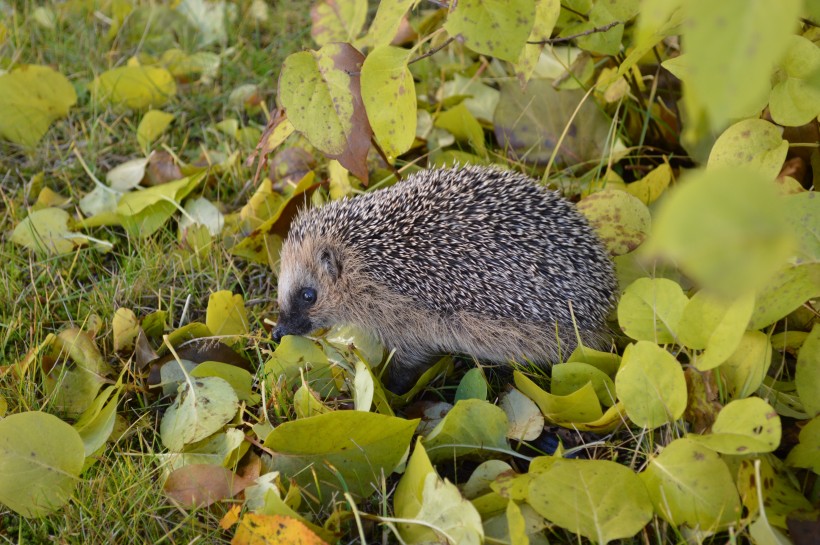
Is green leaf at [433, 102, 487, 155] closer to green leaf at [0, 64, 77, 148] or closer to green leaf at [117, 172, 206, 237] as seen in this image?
green leaf at [117, 172, 206, 237]

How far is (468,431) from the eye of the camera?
2383 mm

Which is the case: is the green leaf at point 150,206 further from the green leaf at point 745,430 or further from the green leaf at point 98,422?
the green leaf at point 745,430

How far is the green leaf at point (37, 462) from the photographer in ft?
→ 7.47

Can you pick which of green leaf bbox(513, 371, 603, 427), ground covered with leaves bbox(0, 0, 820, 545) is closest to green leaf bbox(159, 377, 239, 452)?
ground covered with leaves bbox(0, 0, 820, 545)

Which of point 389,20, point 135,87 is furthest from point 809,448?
point 135,87

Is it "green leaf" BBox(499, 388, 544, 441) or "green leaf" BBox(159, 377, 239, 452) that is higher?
"green leaf" BBox(499, 388, 544, 441)

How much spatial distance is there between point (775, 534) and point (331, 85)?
1.85 meters

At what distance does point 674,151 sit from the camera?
11.7ft

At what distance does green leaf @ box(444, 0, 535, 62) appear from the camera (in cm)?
209

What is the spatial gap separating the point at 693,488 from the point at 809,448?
394 millimetres

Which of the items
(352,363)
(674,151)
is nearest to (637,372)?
(352,363)

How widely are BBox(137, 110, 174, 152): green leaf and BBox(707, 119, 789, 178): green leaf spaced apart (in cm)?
269

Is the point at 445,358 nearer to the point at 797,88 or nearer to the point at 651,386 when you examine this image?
the point at 651,386

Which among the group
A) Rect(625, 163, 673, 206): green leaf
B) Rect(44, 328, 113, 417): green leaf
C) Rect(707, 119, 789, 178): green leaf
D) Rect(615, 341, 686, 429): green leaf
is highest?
Rect(707, 119, 789, 178): green leaf
